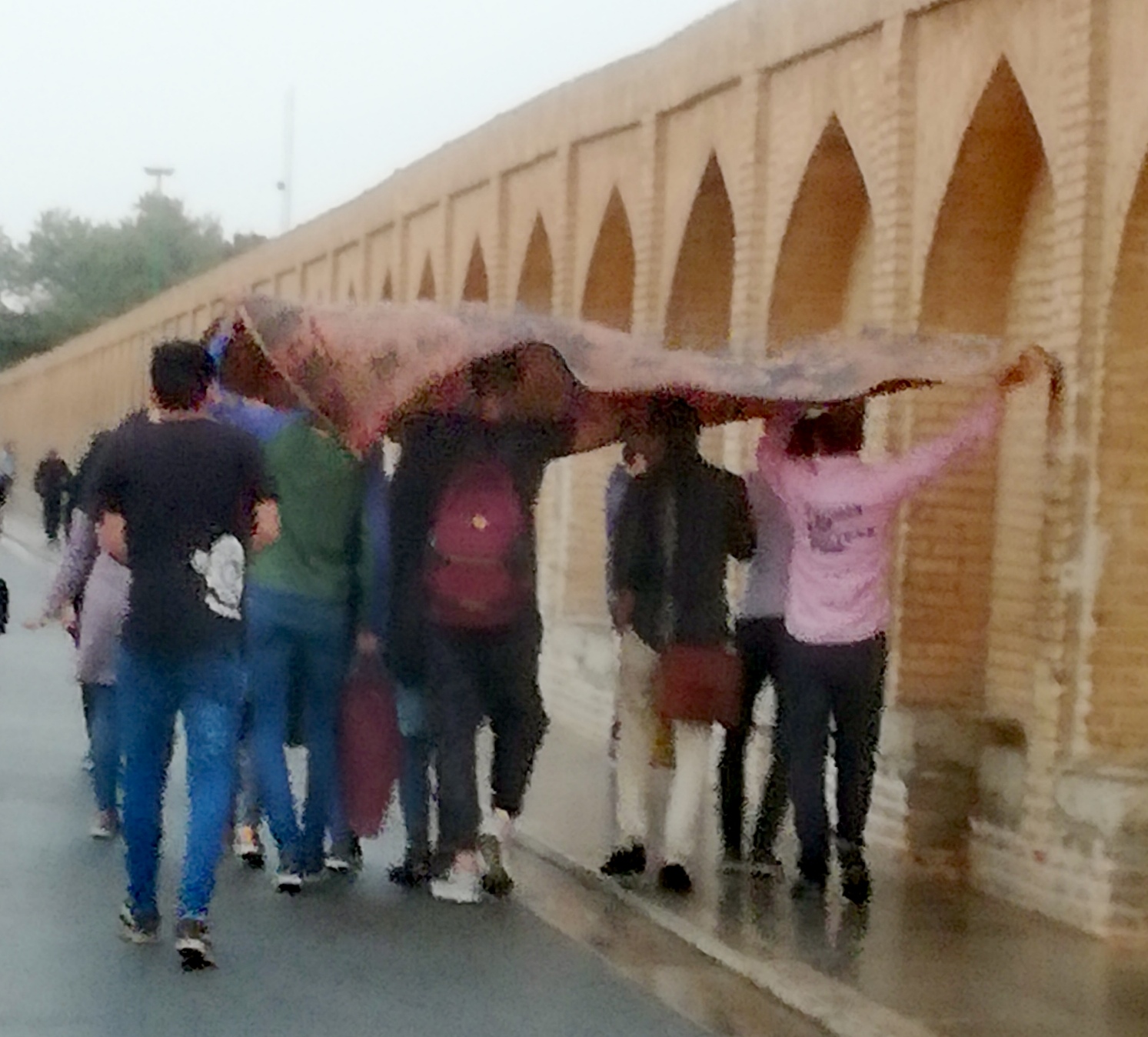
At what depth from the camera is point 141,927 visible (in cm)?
746

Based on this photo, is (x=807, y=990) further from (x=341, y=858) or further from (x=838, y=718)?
(x=341, y=858)

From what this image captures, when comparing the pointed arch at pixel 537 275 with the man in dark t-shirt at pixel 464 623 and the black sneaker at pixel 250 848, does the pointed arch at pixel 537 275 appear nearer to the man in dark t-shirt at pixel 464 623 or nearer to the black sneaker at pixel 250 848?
the black sneaker at pixel 250 848

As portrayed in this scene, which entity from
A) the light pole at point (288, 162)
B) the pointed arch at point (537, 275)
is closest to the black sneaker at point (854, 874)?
the pointed arch at point (537, 275)

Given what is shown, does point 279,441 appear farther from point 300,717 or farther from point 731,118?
point 731,118

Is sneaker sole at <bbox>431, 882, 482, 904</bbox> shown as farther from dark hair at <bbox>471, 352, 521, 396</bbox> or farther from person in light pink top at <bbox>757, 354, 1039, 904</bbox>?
dark hair at <bbox>471, 352, 521, 396</bbox>

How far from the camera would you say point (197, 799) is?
7.19 metres

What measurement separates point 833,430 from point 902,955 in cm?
192

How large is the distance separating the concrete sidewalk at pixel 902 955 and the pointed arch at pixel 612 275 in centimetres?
696

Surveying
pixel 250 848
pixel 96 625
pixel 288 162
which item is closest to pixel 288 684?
pixel 250 848

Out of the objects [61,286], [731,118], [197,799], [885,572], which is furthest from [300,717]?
[61,286]

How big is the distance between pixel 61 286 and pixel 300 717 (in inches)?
3925

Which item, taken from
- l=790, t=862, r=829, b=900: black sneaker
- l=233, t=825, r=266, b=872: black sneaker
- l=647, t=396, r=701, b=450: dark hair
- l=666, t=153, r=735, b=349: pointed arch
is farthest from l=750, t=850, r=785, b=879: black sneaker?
l=666, t=153, r=735, b=349: pointed arch

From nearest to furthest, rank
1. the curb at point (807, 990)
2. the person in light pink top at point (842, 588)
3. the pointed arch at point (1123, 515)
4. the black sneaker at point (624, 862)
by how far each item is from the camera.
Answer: the curb at point (807, 990)
the person in light pink top at point (842, 588)
the pointed arch at point (1123, 515)
the black sneaker at point (624, 862)

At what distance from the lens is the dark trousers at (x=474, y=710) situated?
330 inches
